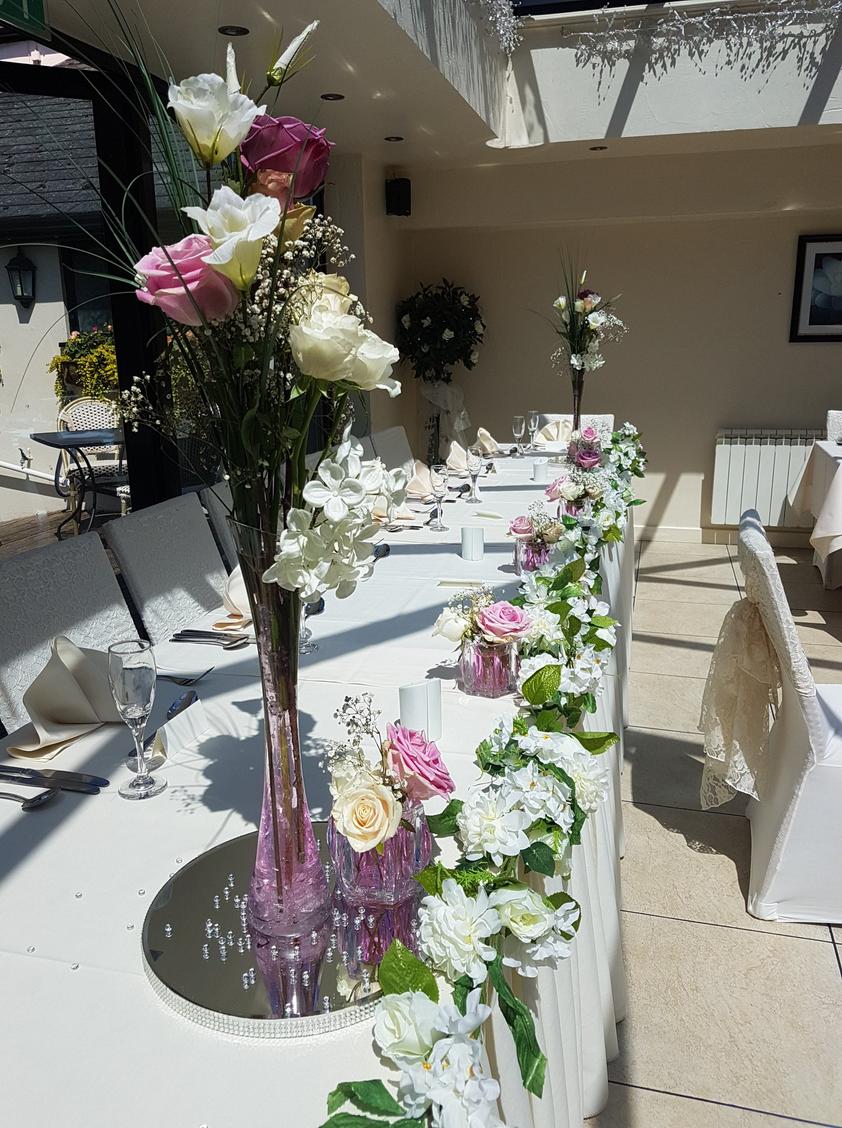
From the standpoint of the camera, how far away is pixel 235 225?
2.65ft

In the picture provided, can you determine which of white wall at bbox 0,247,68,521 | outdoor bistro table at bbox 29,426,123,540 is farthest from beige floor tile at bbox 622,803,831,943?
white wall at bbox 0,247,68,521

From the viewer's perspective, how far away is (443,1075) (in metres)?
0.67

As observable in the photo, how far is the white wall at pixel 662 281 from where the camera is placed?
628 cm

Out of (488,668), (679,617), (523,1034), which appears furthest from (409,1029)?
(679,617)

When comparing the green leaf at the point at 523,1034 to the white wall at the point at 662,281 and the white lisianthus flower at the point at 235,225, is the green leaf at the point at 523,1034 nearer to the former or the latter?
the white lisianthus flower at the point at 235,225

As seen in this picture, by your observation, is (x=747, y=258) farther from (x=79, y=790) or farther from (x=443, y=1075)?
(x=443, y=1075)

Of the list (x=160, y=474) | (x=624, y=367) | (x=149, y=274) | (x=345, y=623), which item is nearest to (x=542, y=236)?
(x=624, y=367)

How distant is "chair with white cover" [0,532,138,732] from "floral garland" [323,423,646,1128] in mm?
1279

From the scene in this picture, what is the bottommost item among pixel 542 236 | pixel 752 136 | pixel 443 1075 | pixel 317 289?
pixel 443 1075

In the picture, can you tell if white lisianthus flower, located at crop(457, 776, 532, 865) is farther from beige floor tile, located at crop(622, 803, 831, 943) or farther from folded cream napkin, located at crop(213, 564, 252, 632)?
beige floor tile, located at crop(622, 803, 831, 943)

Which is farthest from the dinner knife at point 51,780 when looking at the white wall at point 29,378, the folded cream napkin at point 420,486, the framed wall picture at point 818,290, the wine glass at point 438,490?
the framed wall picture at point 818,290

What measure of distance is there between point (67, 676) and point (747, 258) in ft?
21.0

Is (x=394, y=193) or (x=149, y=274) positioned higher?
(x=394, y=193)

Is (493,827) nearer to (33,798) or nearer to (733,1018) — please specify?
(33,798)
